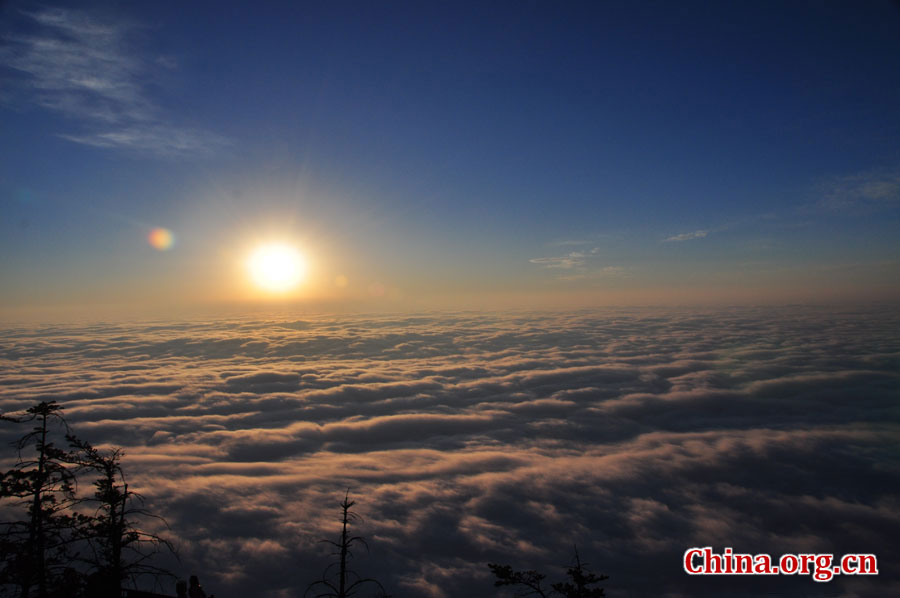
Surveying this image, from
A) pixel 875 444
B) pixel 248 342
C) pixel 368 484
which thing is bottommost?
pixel 875 444

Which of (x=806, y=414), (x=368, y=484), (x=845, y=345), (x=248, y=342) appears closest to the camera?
(x=368, y=484)

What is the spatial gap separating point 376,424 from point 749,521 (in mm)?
58655

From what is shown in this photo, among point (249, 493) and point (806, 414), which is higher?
point (249, 493)

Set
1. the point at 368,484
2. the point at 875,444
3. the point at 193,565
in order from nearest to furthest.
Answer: the point at 193,565, the point at 368,484, the point at 875,444

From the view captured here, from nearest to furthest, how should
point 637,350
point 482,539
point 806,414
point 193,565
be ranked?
point 193,565, point 482,539, point 806,414, point 637,350

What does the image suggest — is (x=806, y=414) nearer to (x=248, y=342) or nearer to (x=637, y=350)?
(x=637, y=350)

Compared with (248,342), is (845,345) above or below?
below

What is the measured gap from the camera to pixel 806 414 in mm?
78938

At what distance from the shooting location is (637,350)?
147000mm

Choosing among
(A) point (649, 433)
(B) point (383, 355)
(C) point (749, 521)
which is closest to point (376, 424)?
(A) point (649, 433)

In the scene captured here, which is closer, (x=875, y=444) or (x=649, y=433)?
(x=875, y=444)

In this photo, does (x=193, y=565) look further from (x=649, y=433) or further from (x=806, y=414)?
(x=806, y=414)

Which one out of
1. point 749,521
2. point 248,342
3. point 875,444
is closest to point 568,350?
point 875,444

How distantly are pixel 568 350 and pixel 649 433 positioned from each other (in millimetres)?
83279
